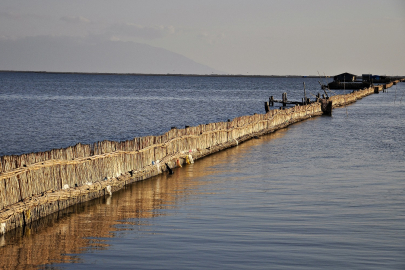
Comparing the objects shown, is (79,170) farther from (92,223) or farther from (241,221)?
(241,221)

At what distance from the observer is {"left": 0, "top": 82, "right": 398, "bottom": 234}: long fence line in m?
10.2

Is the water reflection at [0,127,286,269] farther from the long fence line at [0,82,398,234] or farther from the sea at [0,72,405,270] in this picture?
the long fence line at [0,82,398,234]

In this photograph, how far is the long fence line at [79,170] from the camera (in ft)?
33.6

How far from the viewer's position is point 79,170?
12383 mm

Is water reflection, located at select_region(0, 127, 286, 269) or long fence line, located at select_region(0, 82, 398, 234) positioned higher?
long fence line, located at select_region(0, 82, 398, 234)

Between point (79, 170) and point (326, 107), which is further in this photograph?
point (326, 107)

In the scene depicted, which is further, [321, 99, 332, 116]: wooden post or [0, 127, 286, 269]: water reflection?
[321, 99, 332, 116]: wooden post

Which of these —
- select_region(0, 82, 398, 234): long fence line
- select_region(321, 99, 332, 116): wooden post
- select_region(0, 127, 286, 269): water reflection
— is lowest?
select_region(0, 127, 286, 269): water reflection

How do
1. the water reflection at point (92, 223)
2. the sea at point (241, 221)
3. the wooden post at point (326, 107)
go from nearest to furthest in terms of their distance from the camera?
the sea at point (241, 221) → the water reflection at point (92, 223) → the wooden post at point (326, 107)

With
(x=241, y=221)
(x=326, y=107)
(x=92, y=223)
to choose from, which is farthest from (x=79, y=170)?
(x=326, y=107)

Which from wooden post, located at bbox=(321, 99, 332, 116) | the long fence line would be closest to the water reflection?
the long fence line

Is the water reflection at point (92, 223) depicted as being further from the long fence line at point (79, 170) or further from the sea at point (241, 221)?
the long fence line at point (79, 170)

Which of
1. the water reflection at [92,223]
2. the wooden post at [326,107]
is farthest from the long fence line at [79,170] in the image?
the wooden post at [326,107]

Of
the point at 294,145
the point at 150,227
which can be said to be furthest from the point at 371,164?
the point at 150,227
